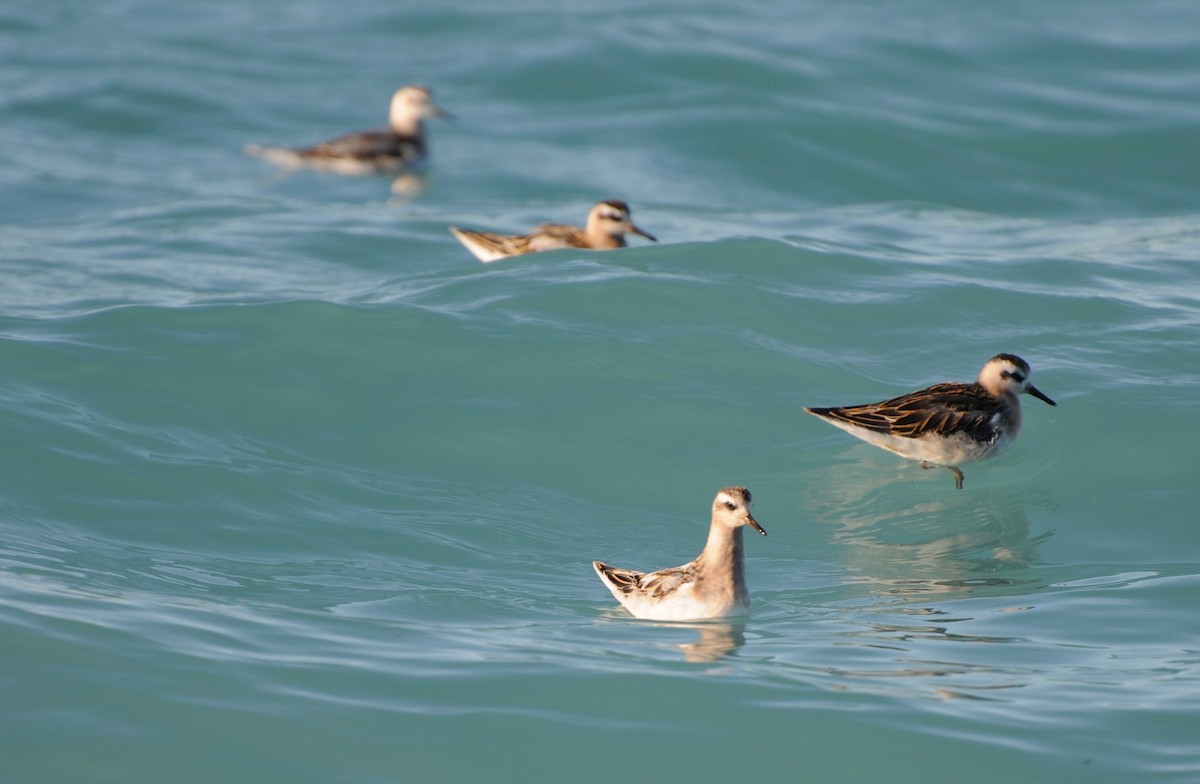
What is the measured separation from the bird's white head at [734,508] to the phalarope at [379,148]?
15102mm

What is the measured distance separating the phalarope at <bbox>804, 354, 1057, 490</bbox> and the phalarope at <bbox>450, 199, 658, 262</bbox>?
17.9 feet

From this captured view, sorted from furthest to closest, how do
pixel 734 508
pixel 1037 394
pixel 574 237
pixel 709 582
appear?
pixel 574 237 < pixel 1037 394 < pixel 734 508 < pixel 709 582

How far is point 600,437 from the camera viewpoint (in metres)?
11.9

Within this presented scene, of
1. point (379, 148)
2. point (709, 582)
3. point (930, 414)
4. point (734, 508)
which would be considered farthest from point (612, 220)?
point (709, 582)

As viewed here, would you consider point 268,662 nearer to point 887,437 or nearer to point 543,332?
point 887,437

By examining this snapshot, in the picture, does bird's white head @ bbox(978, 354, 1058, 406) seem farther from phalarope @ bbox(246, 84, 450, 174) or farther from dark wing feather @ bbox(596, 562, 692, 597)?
phalarope @ bbox(246, 84, 450, 174)

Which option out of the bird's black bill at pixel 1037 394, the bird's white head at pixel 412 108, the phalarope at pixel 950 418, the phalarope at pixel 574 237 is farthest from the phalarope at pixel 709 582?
the bird's white head at pixel 412 108

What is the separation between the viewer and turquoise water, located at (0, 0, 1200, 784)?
23.1ft

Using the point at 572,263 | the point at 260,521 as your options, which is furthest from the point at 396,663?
the point at 572,263

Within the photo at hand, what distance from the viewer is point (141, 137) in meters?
23.7

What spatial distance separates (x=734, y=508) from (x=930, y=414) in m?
3.13

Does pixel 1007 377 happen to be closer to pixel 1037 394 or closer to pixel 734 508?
pixel 1037 394

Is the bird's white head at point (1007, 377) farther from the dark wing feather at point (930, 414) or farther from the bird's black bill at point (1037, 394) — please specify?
the dark wing feather at point (930, 414)

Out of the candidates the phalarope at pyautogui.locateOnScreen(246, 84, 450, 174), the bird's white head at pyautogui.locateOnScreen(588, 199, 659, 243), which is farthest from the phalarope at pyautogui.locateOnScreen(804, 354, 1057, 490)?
the phalarope at pyautogui.locateOnScreen(246, 84, 450, 174)
